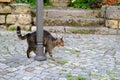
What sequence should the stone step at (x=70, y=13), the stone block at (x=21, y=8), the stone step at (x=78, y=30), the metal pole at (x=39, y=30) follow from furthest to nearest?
the stone step at (x=70, y=13)
the stone block at (x=21, y=8)
the stone step at (x=78, y=30)
the metal pole at (x=39, y=30)

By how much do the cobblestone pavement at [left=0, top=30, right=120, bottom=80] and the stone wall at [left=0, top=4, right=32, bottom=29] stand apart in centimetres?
128

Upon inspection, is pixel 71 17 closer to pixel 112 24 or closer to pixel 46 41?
pixel 112 24

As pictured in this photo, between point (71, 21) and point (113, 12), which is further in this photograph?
point (71, 21)

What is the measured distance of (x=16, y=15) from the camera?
27.7 ft

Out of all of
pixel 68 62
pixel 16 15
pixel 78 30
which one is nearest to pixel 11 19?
pixel 16 15

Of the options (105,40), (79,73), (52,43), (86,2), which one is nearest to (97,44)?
(105,40)

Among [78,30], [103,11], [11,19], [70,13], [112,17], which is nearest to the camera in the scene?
[78,30]

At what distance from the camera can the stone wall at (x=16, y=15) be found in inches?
332

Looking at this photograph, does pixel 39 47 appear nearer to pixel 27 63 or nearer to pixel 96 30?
pixel 27 63

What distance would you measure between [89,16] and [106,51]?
292 centimetres

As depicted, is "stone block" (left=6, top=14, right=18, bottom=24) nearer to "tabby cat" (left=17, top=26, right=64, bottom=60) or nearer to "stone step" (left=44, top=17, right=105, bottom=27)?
"stone step" (left=44, top=17, right=105, bottom=27)

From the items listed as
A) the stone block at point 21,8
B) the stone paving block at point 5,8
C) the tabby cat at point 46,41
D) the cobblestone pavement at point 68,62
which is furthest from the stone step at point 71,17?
the tabby cat at point 46,41

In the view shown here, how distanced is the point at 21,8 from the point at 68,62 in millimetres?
3669

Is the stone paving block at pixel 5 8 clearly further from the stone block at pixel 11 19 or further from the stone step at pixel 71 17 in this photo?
the stone step at pixel 71 17
